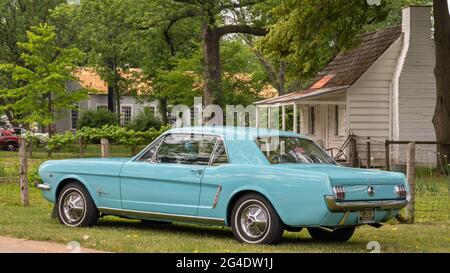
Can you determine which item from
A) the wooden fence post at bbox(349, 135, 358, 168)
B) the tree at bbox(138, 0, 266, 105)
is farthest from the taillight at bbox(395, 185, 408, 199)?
the tree at bbox(138, 0, 266, 105)

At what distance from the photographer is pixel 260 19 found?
3772 centimetres

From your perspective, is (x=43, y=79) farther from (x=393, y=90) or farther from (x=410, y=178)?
(x=410, y=178)

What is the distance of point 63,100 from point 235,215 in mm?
37591

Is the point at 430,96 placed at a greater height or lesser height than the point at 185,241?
greater

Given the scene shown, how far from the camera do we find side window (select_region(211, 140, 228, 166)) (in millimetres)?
11328

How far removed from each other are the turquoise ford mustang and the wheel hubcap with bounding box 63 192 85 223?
0.01m

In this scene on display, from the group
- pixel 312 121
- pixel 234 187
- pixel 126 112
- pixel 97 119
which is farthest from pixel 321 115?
pixel 126 112

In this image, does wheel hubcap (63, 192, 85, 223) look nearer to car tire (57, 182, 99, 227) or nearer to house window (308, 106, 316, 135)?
car tire (57, 182, 99, 227)

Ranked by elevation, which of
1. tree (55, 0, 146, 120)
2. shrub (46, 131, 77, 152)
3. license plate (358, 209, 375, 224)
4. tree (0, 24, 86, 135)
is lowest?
license plate (358, 209, 375, 224)

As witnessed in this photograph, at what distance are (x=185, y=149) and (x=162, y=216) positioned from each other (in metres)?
0.96

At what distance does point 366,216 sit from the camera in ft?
34.8

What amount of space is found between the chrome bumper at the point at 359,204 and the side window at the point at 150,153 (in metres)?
3.00
